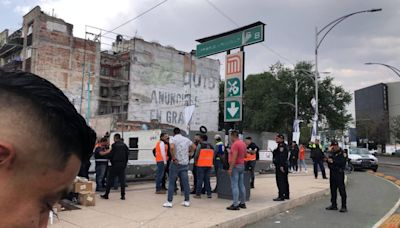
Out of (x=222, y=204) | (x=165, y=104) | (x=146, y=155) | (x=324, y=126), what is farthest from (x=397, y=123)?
(x=222, y=204)

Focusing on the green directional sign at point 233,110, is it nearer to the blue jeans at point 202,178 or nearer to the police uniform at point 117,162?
the blue jeans at point 202,178

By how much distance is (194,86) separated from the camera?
53.1m

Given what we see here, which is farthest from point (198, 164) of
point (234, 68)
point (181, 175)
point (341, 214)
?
point (341, 214)

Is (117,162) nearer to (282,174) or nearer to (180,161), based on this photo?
(180,161)

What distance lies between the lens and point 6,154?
0.87 meters

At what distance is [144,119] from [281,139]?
1430 inches

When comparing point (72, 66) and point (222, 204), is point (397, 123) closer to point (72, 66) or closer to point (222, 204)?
point (72, 66)

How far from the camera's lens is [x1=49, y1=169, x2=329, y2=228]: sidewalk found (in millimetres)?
7430

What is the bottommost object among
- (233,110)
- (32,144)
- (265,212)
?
(265,212)

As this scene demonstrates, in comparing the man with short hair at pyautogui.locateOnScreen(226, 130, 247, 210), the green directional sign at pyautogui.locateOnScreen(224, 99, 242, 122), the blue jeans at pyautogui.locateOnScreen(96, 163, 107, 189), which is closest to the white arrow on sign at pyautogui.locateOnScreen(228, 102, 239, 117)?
the green directional sign at pyautogui.locateOnScreen(224, 99, 242, 122)

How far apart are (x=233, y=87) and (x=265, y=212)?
4.26 m

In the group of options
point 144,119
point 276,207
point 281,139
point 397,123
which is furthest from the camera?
point 397,123

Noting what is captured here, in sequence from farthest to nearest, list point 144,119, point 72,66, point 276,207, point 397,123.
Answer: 1. point 397,123
2. point 144,119
3. point 72,66
4. point 276,207

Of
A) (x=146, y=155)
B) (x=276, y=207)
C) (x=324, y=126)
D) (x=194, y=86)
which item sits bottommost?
(x=276, y=207)
